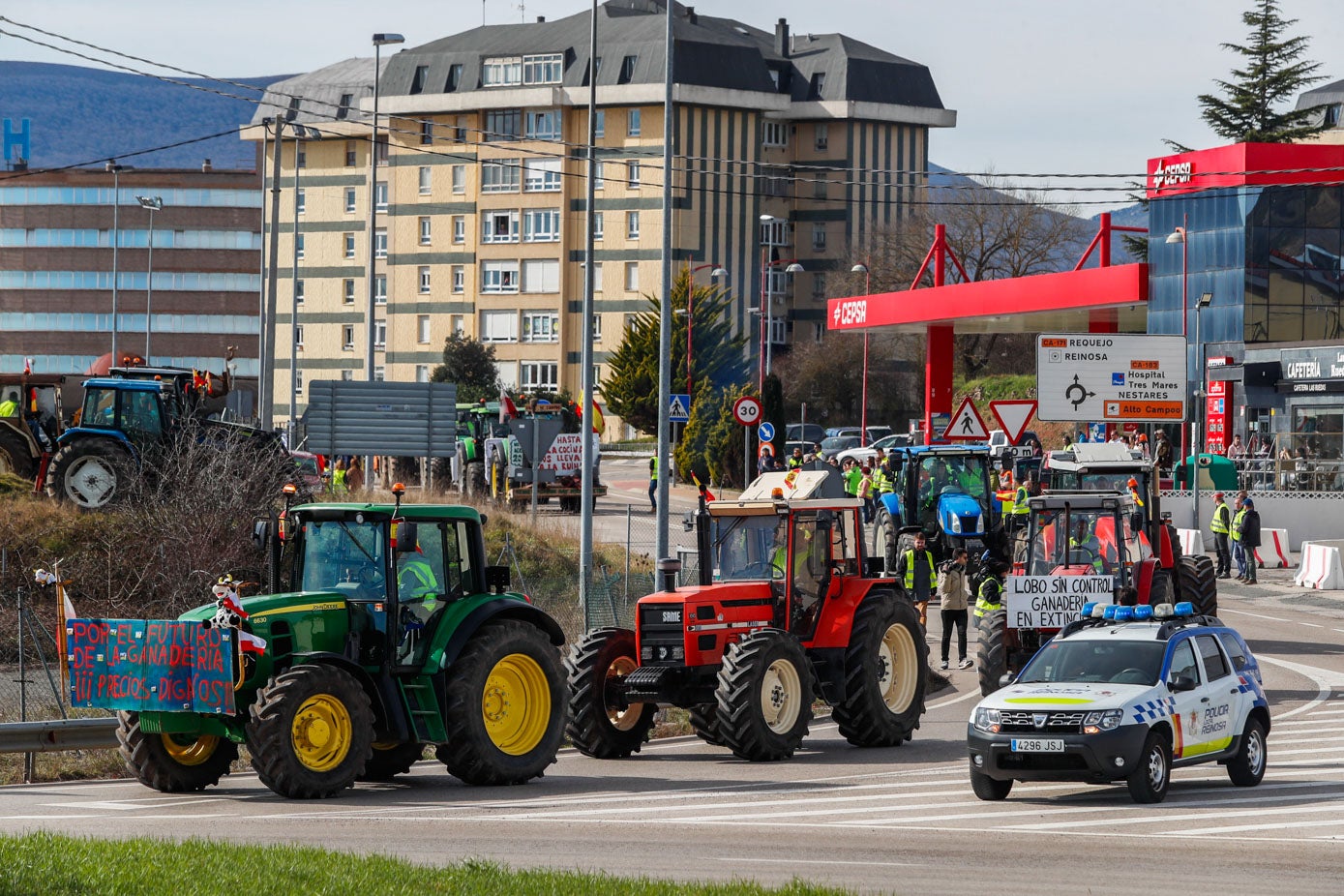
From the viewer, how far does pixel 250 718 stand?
14430 millimetres

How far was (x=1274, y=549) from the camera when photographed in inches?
1746

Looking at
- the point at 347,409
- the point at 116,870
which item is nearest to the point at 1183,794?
the point at 116,870

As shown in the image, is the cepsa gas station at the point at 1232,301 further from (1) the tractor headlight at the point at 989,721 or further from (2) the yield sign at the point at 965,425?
(1) the tractor headlight at the point at 989,721

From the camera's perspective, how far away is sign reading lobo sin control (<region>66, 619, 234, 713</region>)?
14.5m

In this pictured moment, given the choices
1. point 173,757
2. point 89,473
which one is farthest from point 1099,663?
point 89,473

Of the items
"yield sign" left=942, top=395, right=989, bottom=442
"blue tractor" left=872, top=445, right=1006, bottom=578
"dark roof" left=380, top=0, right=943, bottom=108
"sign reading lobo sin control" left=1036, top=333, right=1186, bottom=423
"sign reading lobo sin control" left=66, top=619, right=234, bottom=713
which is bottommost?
"sign reading lobo sin control" left=66, top=619, right=234, bottom=713

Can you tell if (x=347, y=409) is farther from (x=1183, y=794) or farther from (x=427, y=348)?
(x=427, y=348)

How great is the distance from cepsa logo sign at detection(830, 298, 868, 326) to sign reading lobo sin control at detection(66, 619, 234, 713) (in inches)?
1802

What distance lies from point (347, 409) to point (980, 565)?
597 inches

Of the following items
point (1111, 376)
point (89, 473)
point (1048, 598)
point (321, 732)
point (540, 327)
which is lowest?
point (321, 732)

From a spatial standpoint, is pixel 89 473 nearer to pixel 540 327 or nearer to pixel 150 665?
pixel 150 665

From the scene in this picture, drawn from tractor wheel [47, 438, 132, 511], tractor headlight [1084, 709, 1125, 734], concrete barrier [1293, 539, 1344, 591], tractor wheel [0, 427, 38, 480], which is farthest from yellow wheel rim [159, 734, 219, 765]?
concrete barrier [1293, 539, 1344, 591]

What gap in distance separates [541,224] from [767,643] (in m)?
81.7

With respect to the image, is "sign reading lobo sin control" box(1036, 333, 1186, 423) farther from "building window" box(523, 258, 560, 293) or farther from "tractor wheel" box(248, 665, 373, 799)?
"building window" box(523, 258, 560, 293)
